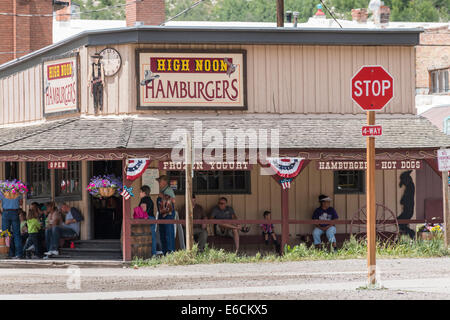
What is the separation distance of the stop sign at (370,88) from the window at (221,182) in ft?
28.9

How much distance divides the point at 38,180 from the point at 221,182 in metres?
5.39

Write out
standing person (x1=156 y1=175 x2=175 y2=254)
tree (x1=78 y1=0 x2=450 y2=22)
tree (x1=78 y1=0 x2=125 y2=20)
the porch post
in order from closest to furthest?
the porch post → standing person (x1=156 y1=175 x2=175 y2=254) → tree (x1=78 y1=0 x2=450 y2=22) → tree (x1=78 y1=0 x2=125 y2=20)

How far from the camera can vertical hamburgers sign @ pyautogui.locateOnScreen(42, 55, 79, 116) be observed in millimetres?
22903

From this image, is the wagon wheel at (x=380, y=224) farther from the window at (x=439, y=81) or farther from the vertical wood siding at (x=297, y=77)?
the window at (x=439, y=81)

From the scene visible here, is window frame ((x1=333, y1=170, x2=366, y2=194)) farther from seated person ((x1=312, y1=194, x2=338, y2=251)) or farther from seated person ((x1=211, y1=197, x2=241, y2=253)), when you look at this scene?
seated person ((x1=211, y1=197, x2=241, y2=253))

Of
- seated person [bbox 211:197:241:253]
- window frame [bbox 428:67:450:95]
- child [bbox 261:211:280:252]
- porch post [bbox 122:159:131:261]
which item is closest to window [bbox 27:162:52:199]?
porch post [bbox 122:159:131:261]

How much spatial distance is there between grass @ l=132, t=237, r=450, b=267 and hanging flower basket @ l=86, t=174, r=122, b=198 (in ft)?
5.93

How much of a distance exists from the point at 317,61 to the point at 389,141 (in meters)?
2.96

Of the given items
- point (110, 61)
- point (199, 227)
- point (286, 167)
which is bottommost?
point (199, 227)

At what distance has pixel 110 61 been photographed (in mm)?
22156

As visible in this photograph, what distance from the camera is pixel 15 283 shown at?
1641 centimetres

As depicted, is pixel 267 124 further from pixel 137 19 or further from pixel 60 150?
pixel 137 19

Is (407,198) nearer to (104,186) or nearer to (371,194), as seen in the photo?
(104,186)

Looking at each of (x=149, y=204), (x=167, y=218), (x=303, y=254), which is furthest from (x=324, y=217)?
(x=149, y=204)
